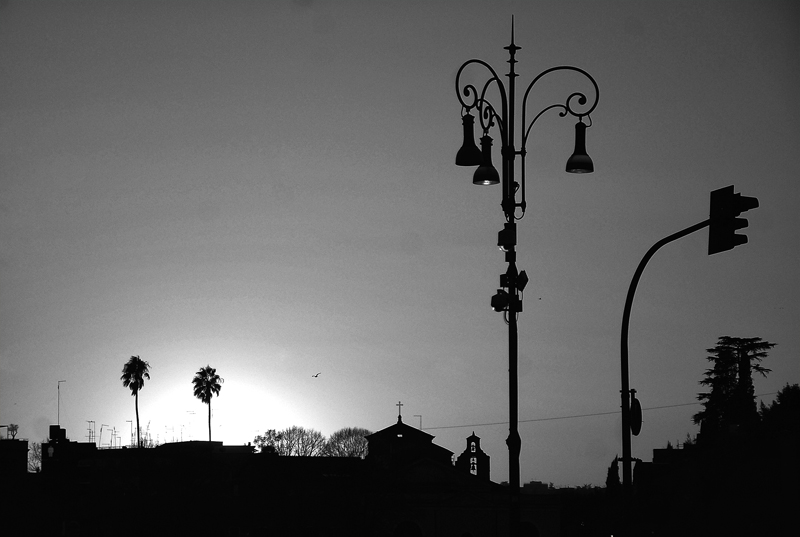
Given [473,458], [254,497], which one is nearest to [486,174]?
[254,497]

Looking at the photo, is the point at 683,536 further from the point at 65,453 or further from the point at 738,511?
the point at 65,453

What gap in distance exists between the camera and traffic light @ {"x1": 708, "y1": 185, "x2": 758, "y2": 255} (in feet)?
52.6

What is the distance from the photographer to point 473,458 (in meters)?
103

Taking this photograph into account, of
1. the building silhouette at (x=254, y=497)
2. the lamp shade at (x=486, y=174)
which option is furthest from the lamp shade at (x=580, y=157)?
the building silhouette at (x=254, y=497)

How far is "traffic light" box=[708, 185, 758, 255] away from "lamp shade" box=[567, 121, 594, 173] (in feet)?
6.90

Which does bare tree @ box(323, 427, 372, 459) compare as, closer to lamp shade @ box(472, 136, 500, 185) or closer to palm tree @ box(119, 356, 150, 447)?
palm tree @ box(119, 356, 150, 447)

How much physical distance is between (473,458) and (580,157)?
289 ft

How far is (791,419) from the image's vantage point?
4672 cm

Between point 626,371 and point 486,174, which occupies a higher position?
point 486,174

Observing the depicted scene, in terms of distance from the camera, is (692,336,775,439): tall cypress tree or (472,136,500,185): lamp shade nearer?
(472,136,500,185): lamp shade

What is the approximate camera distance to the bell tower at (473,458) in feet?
337

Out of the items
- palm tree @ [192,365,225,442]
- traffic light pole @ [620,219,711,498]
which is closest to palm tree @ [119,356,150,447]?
palm tree @ [192,365,225,442]

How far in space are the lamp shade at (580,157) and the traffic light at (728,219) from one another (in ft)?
6.90

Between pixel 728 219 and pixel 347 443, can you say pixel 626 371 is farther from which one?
pixel 347 443
